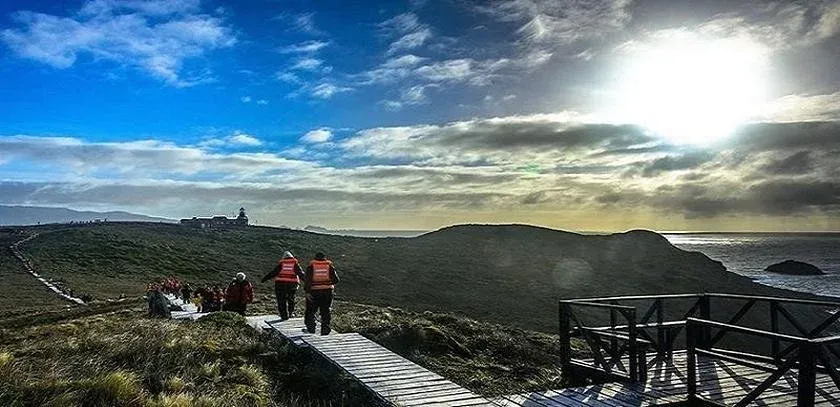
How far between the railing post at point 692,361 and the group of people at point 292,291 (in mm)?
7746

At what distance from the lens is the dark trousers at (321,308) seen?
48.0 ft

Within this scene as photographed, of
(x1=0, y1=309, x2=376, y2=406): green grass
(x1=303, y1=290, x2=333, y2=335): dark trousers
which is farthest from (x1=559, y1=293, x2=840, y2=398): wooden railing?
(x1=303, y1=290, x2=333, y2=335): dark trousers

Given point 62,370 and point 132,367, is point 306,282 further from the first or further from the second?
point 62,370

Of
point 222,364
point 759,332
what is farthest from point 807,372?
point 222,364

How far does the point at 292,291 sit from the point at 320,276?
3.02 m

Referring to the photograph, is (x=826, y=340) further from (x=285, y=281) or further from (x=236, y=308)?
(x=236, y=308)

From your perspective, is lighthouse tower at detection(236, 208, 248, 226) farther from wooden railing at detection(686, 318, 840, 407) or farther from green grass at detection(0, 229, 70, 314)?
wooden railing at detection(686, 318, 840, 407)

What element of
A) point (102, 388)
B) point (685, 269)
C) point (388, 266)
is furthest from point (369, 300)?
point (685, 269)

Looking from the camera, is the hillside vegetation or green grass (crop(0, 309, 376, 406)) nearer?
green grass (crop(0, 309, 376, 406))

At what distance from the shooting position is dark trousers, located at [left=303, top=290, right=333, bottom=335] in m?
14.6

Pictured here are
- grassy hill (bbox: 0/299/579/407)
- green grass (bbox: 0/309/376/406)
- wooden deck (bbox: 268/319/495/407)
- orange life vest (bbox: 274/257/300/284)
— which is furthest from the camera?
orange life vest (bbox: 274/257/300/284)

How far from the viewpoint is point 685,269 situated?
69312 mm

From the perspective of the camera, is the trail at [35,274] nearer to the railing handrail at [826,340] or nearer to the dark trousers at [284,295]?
the dark trousers at [284,295]

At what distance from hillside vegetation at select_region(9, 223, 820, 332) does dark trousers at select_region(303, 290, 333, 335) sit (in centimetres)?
2035
